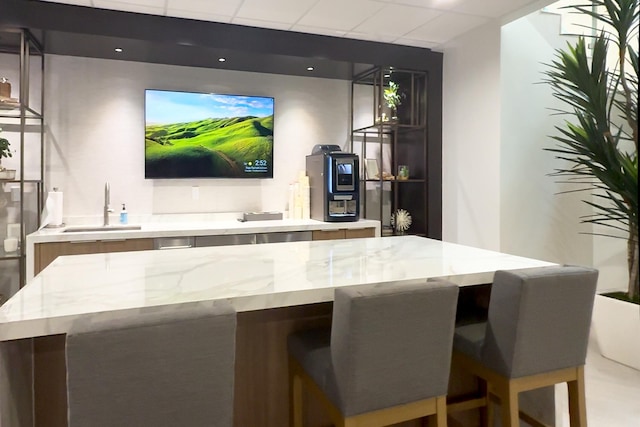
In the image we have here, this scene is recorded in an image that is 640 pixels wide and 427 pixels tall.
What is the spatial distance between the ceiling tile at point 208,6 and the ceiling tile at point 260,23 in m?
0.16

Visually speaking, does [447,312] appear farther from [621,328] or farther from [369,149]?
[369,149]

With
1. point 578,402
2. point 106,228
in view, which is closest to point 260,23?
point 106,228

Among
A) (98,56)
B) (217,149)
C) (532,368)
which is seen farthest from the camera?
(217,149)

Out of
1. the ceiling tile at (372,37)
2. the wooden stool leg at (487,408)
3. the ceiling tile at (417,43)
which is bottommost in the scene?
the wooden stool leg at (487,408)

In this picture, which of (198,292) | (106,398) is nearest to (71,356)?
(106,398)

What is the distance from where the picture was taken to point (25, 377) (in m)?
1.42

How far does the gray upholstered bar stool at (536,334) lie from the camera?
1.57 metres

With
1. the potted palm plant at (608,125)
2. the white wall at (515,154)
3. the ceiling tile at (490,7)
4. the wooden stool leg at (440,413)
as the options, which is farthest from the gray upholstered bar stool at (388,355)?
the ceiling tile at (490,7)

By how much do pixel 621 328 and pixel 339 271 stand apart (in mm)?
2478

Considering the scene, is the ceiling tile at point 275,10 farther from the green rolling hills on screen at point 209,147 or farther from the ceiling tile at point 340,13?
the green rolling hills on screen at point 209,147

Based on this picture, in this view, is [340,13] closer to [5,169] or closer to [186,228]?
[186,228]

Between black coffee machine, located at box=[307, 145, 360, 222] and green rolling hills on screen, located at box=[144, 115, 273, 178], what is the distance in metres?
0.60

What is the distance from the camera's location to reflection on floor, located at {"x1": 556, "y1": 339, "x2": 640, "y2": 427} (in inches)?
92.8

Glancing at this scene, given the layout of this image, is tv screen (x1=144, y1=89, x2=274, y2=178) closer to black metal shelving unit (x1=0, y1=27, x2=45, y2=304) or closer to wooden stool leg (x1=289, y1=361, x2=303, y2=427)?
black metal shelving unit (x1=0, y1=27, x2=45, y2=304)
